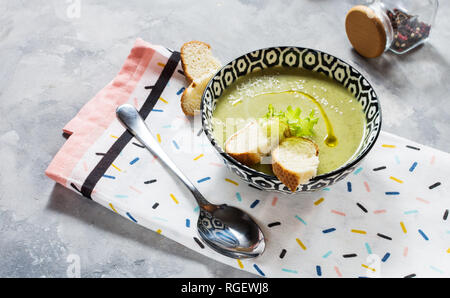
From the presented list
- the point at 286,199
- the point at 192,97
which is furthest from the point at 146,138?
the point at 286,199

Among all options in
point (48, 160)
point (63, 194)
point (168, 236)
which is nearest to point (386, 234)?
point (168, 236)

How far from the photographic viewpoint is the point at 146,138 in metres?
1.54

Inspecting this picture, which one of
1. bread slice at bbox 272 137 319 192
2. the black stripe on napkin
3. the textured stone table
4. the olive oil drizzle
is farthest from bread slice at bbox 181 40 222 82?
bread slice at bbox 272 137 319 192

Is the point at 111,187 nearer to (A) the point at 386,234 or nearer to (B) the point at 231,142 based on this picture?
(B) the point at 231,142

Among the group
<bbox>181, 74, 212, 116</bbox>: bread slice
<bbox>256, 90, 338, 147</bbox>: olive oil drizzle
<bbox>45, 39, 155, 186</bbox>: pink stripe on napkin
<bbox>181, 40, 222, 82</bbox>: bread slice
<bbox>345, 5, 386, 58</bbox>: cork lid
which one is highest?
<bbox>345, 5, 386, 58</bbox>: cork lid

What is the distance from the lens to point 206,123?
4.43ft

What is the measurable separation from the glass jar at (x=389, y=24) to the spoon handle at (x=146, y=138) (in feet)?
3.09

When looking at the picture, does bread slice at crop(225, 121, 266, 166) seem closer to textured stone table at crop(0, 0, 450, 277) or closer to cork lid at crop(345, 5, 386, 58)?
textured stone table at crop(0, 0, 450, 277)

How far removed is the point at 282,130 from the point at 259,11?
0.98 metres

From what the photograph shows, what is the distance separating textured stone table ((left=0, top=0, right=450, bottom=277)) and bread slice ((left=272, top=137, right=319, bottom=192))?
0.32m

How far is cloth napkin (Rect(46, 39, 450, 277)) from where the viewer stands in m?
1.28

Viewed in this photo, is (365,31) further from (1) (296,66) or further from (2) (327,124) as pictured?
(2) (327,124)

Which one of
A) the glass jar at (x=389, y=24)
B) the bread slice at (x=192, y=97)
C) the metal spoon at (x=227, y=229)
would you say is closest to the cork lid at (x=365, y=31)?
the glass jar at (x=389, y=24)

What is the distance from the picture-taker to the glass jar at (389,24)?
5.83 ft
